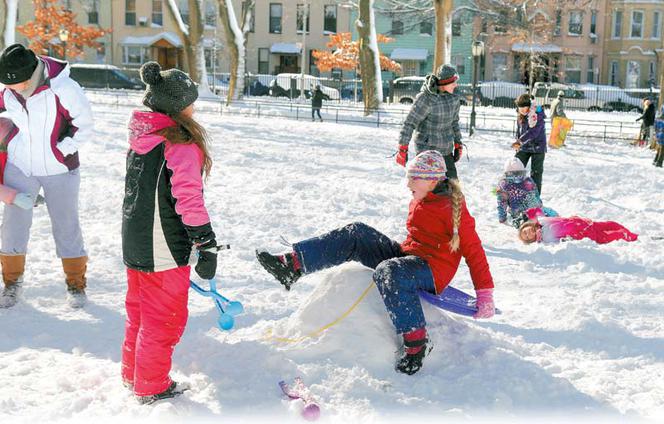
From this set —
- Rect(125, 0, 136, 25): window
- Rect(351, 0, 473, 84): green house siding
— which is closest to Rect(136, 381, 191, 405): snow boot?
Rect(351, 0, 473, 84): green house siding

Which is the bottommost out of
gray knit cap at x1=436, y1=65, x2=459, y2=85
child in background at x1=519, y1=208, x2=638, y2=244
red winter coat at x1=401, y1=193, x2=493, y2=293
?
child in background at x1=519, y1=208, x2=638, y2=244

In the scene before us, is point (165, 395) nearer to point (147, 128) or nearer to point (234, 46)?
point (147, 128)

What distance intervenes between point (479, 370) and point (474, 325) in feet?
2.97

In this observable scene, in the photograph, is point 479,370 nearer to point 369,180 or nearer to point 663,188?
point 369,180

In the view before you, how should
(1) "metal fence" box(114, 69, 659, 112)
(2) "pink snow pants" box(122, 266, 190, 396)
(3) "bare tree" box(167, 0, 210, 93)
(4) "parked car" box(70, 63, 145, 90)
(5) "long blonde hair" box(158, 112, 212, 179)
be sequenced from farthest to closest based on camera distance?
(4) "parked car" box(70, 63, 145, 90)
(1) "metal fence" box(114, 69, 659, 112)
(3) "bare tree" box(167, 0, 210, 93)
(2) "pink snow pants" box(122, 266, 190, 396)
(5) "long blonde hair" box(158, 112, 212, 179)

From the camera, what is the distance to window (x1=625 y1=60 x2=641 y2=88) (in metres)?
46.9

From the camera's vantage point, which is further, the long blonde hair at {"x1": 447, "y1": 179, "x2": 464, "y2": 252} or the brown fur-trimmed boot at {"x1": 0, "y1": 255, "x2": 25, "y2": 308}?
the brown fur-trimmed boot at {"x1": 0, "y1": 255, "x2": 25, "y2": 308}

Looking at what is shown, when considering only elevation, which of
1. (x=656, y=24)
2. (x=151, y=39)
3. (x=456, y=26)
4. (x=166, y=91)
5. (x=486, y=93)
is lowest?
(x=166, y=91)

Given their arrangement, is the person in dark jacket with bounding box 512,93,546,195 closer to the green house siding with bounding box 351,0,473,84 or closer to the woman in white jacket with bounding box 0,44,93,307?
the woman in white jacket with bounding box 0,44,93,307

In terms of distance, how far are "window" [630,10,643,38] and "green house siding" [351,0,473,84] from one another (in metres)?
10.4

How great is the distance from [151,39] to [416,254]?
46359mm

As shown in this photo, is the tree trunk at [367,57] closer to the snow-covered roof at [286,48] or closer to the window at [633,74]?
the snow-covered roof at [286,48]

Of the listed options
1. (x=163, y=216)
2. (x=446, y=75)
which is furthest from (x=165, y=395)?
(x=446, y=75)

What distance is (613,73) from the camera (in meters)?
47.7
